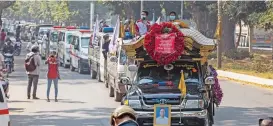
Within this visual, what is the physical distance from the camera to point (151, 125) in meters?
14.4

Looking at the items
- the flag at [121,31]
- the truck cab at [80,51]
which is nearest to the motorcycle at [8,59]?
the truck cab at [80,51]

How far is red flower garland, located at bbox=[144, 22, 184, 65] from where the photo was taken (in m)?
15.3

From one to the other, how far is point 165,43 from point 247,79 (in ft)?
57.3

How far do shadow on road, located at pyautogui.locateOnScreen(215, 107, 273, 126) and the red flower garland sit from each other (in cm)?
270

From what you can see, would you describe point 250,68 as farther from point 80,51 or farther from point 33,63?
point 33,63

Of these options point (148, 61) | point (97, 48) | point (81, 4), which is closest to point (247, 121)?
point (148, 61)

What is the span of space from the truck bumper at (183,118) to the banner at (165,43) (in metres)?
1.46

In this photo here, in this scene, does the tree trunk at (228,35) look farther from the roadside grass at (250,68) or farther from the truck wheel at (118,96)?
the truck wheel at (118,96)

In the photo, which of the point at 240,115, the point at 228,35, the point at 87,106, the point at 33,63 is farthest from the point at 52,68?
the point at 228,35

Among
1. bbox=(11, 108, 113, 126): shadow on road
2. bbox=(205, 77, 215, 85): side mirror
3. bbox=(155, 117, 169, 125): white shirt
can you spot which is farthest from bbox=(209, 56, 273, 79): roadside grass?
bbox=(155, 117, 169, 125): white shirt

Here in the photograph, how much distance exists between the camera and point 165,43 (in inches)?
606

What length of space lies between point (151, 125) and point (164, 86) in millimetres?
1006

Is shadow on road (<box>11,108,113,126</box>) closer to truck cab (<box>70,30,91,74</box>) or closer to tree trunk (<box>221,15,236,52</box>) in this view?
truck cab (<box>70,30,91,74</box>)

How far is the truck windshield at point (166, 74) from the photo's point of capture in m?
15.4
